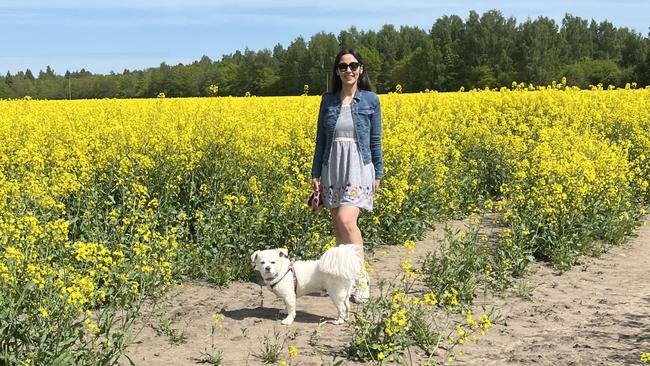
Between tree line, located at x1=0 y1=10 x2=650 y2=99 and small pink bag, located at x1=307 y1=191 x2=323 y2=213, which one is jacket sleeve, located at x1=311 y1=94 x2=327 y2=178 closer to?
small pink bag, located at x1=307 y1=191 x2=323 y2=213

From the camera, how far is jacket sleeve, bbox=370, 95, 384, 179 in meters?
5.14

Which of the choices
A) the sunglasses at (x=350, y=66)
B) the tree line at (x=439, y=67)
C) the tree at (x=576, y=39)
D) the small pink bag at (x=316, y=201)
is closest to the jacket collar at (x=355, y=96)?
the sunglasses at (x=350, y=66)

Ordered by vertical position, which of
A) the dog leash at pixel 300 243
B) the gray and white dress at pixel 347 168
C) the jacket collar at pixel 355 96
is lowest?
the dog leash at pixel 300 243

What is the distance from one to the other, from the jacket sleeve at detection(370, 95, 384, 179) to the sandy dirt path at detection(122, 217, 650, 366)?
4.09ft

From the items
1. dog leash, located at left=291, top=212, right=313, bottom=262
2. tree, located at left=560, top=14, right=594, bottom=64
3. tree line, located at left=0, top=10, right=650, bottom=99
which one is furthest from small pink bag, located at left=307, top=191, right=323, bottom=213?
tree, located at left=560, top=14, right=594, bottom=64

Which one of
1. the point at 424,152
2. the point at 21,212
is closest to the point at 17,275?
the point at 21,212

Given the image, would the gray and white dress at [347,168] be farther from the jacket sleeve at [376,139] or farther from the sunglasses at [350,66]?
the sunglasses at [350,66]

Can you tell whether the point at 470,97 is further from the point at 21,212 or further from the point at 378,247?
the point at 21,212

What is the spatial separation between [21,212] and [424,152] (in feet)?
16.4

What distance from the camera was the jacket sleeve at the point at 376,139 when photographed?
5.14 meters

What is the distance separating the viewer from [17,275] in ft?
12.1

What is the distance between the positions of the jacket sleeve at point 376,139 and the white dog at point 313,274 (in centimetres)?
81

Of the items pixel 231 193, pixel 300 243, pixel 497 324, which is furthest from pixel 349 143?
pixel 231 193

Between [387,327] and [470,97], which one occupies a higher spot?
[470,97]
